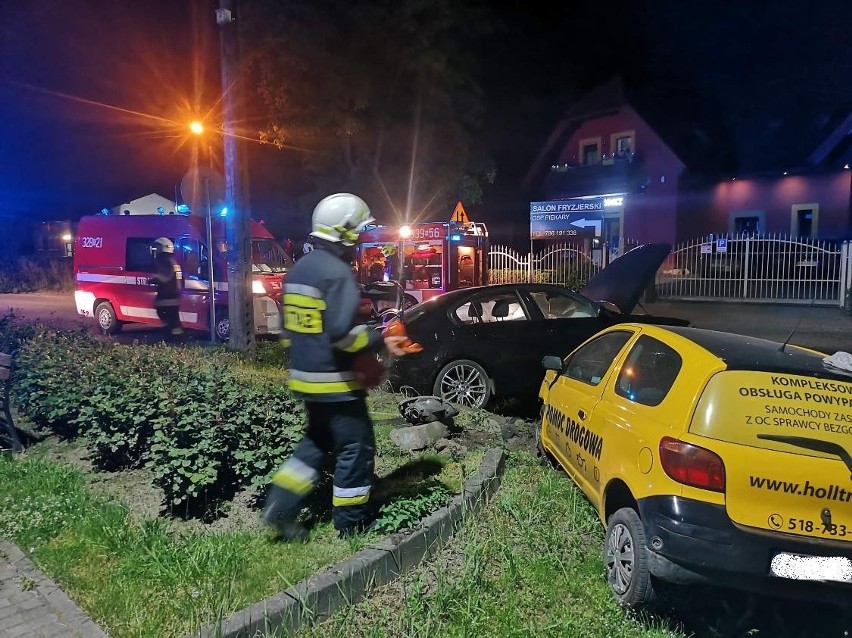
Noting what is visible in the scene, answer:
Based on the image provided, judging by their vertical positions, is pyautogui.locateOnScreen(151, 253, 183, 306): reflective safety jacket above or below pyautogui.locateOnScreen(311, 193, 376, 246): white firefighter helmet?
below

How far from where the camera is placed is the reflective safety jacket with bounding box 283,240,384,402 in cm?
345

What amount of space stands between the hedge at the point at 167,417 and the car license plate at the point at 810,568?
2.78m

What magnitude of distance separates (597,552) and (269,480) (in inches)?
79.3

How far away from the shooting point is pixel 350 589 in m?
3.17

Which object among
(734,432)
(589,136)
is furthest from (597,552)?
(589,136)

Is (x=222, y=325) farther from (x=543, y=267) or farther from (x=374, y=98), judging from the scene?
(x=543, y=267)

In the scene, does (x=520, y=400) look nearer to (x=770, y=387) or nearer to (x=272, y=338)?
(x=770, y=387)

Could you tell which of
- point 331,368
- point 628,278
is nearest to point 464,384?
point 628,278

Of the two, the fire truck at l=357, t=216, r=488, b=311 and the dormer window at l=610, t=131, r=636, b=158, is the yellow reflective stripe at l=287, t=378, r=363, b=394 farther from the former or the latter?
the dormer window at l=610, t=131, r=636, b=158

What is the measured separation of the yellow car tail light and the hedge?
7.69 ft

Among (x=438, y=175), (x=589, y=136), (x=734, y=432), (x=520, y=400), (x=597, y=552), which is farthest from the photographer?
(x=589, y=136)

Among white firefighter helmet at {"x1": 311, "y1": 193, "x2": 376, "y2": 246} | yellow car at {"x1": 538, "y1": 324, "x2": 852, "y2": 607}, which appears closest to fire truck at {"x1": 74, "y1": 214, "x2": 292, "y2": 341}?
white firefighter helmet at {"x1": 311, "y1": 193, "x2": 376, "y2": 246}

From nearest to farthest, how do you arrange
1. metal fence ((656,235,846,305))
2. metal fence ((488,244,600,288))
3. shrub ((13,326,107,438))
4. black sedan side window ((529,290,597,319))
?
shrub ((13,326,107,438)) → black sedan side window ((529,290,597,319)) → metal fence ((656,235,846,305)) → metal fence ((488,244,600,288))

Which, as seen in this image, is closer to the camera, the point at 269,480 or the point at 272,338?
the point at 269,480
